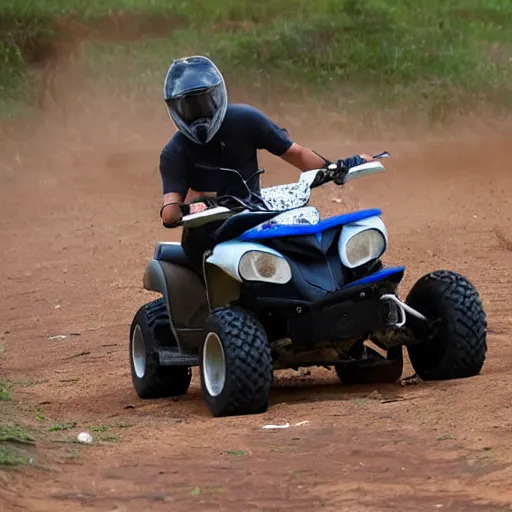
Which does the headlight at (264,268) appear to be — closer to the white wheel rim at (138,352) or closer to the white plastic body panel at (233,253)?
the white plastic body panel at (233,253)

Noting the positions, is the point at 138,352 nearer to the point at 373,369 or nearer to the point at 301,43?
the point at 373,369

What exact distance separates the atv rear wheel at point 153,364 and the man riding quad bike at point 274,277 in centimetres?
31

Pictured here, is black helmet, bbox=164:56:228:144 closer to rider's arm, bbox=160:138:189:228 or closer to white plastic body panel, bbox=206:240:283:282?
rider's arm, bbox=160:138:189:228

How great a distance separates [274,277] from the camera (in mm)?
7043

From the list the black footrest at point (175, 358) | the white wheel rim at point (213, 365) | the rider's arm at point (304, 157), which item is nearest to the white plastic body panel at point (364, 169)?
the rider's arm at point (304, 157)

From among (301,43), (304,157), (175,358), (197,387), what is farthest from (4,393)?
(301,43)

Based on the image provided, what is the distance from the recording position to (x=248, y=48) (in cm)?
2084

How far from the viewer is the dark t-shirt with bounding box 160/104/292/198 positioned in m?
7.71

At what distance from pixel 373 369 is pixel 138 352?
61.6 inches

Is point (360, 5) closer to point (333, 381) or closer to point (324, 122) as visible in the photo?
point (324, 122)

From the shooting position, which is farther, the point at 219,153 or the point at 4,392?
the point at 4,392

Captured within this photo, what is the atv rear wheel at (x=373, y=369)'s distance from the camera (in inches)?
302

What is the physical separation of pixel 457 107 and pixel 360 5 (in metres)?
2.70

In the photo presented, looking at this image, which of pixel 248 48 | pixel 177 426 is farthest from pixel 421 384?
pixel 248 48
